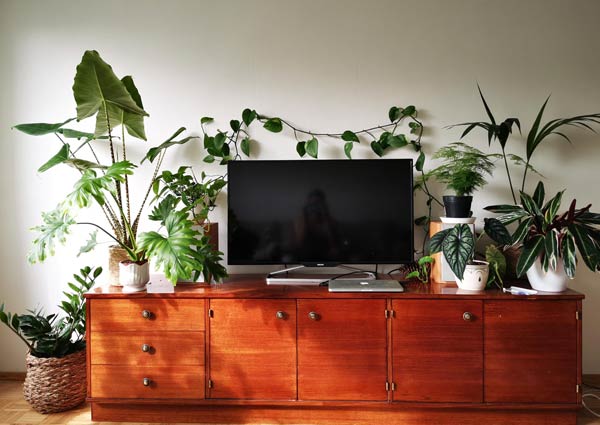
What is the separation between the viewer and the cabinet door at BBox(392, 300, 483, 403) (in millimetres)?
1917

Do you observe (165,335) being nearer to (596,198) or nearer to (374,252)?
(374,252)

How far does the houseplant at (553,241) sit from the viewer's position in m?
1.80

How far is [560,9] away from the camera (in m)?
2.37

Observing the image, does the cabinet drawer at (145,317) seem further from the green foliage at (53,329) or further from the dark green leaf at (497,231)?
the dark green leaf at (497,231)

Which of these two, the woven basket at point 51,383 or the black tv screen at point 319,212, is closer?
the woven basket at point 51,383

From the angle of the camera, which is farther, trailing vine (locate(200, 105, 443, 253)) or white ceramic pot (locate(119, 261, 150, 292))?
trailing vine (locate(200, 105, 443, 253))

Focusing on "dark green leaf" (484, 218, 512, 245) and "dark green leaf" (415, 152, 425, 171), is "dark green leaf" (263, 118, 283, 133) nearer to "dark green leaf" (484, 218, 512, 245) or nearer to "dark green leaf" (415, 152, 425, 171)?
"dark green leaf" (415, 152, 425, 171)

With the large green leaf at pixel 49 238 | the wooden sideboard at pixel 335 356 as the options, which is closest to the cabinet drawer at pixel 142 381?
the wooden sideboard at pixel 335 356

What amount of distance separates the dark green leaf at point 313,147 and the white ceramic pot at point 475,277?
1.03m

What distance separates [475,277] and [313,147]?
1.12 metres

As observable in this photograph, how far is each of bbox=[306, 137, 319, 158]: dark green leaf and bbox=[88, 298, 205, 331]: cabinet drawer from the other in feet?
3.38

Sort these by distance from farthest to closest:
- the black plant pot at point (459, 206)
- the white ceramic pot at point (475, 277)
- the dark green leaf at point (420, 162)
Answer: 1. the dark green leaf at point (420, 162)
2. the black plant pot at point (459, 206)
3. the white ceramic pot at point (475, 277)

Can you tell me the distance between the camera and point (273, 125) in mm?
2357

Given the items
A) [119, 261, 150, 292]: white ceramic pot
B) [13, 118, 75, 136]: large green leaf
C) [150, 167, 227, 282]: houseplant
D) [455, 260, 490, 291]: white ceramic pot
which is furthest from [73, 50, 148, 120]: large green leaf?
[455, 260, 490, 291]: white ceramic pot
